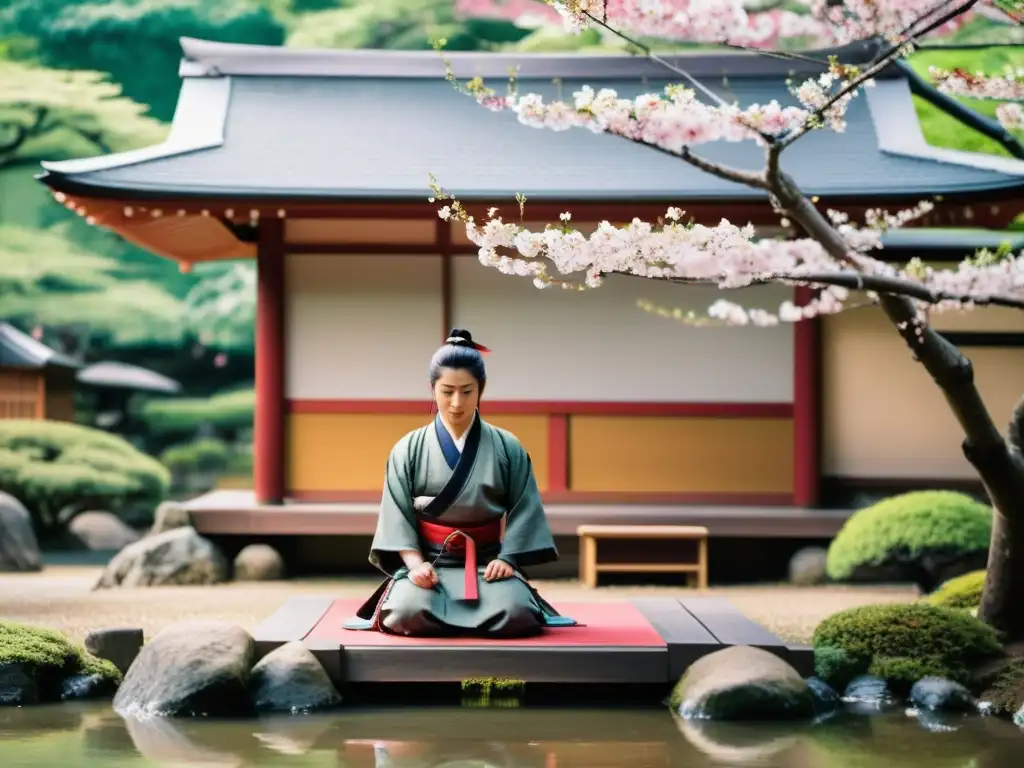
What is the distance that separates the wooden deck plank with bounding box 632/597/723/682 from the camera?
650 centimetres

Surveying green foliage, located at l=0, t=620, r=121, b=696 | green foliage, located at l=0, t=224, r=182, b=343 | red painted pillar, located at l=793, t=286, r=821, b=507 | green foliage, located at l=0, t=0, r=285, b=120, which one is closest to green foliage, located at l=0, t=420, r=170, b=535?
green foliage, located at l=0, t=224, r=182, b=343

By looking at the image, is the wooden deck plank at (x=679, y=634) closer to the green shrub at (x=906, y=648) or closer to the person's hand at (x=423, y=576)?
the green shrub at (x=906, y=648)

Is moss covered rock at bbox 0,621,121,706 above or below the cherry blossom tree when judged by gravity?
below

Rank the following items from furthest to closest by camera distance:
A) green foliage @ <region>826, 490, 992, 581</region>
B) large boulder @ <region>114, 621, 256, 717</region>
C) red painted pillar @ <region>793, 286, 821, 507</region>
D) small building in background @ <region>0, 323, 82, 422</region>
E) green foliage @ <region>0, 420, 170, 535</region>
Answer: small building in background @ <region>0, 323, 82, 422</region> < green foliage @ <region>0, 420, 170, 535</region> < red painted pillar @ <region>793, 286, 821, 507</region> < green foliage @ <region>826, 490, 992, 581</region> < large boulder @ <region>114, 621, 256, 717</region>

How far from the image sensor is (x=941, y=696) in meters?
6.54

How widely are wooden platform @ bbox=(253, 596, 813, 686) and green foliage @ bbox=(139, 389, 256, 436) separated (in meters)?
18.3

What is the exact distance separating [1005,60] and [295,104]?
29.6 ft

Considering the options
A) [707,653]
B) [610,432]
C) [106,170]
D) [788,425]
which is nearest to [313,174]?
[106,170]

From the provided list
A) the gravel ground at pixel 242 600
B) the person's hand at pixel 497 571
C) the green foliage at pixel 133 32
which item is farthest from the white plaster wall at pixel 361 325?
the green foliage at pixel 133 32

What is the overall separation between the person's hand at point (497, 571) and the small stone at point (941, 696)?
6.91 feet

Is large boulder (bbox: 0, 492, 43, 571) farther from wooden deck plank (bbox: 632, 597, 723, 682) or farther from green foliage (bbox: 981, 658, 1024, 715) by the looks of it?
green foliage (bbox: 981, 658, 1024, 715)

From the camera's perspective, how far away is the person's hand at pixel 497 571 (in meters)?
6.55

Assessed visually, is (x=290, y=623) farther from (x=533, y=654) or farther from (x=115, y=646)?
(x=533, y=654)

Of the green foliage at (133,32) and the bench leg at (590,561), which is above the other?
the green foliage at (133,32)
